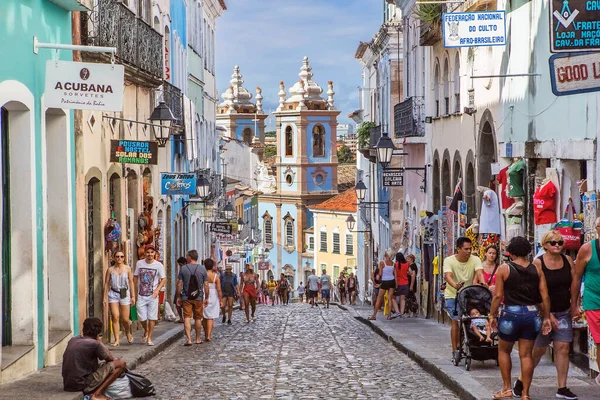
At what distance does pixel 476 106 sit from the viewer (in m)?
21.3

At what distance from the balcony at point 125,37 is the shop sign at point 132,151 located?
159 cm

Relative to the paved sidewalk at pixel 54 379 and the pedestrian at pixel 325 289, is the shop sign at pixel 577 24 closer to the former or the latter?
the paved sidewalk at pixel 54 379

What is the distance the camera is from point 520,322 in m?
10.6

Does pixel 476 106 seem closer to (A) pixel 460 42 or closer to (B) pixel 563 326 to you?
(A) pixel 460 42

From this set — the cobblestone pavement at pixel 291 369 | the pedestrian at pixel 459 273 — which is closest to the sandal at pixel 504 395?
the cobblestone pavement at pixel 291 369

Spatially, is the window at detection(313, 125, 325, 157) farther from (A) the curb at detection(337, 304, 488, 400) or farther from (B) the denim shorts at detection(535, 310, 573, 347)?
(B) the denim shorts at detection(535, 310, 573, 347)

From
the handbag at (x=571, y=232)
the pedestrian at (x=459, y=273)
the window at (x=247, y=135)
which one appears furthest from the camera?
the window at (x=247, y=135)

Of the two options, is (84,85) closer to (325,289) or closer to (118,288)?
(118,288)

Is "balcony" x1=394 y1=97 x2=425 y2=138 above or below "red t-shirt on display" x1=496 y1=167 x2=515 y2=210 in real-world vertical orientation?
above

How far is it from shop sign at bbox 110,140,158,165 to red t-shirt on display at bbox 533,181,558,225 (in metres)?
6.48

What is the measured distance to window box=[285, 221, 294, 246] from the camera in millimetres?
102688

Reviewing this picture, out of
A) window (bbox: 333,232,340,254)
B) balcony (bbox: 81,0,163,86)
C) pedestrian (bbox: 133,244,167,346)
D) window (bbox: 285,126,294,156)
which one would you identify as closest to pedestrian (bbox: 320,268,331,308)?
balcony (bbox: 81,0,163,86)

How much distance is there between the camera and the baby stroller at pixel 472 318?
535 inches

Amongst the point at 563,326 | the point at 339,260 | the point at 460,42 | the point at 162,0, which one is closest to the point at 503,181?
the point at 460,42
